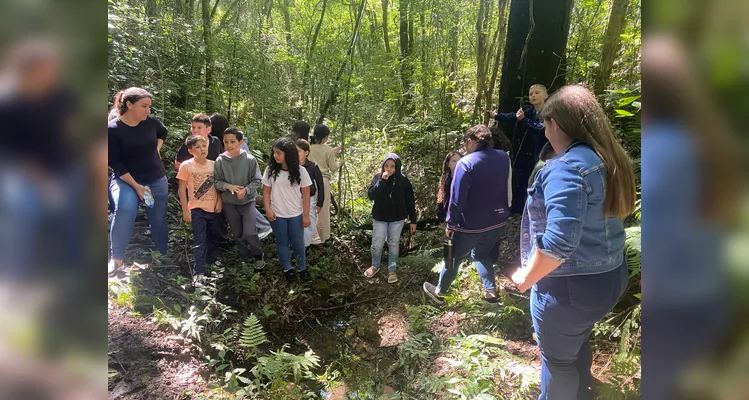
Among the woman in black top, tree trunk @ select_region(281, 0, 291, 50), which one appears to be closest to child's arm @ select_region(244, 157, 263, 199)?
the woman in black top

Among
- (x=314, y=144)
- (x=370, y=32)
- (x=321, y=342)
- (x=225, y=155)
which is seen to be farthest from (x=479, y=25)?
(x=321, y=342)

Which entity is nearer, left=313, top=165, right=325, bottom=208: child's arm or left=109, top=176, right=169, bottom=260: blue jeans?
left=109, top=176, right=169, bottom=260: blue jeans

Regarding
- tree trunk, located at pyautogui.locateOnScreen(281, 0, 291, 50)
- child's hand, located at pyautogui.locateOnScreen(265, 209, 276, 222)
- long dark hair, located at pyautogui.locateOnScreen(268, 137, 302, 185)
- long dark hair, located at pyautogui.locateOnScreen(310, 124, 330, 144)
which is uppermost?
tree trunk, located at pyautogui.locateOnScreen(281, 0, 291, 50)

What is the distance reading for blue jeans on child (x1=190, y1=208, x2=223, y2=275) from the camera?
3.35 meters

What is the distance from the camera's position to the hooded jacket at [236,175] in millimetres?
3244

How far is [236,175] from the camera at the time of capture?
10.8ft

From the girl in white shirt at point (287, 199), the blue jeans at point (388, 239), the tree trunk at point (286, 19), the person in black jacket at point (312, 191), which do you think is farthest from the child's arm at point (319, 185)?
the tree trunk at point (286, 19)

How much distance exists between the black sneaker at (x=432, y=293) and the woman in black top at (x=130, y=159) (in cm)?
265

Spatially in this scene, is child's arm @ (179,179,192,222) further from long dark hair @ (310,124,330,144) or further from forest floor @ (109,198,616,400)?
long dark hair @ (310,124,330,144)

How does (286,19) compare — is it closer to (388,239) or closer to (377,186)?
(377,186)

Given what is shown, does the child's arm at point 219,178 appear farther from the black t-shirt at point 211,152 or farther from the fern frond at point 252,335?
the fern frond at point 252,335

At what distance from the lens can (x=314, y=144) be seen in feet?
13.1

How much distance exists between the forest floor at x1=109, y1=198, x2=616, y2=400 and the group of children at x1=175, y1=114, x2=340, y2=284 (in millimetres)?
221
